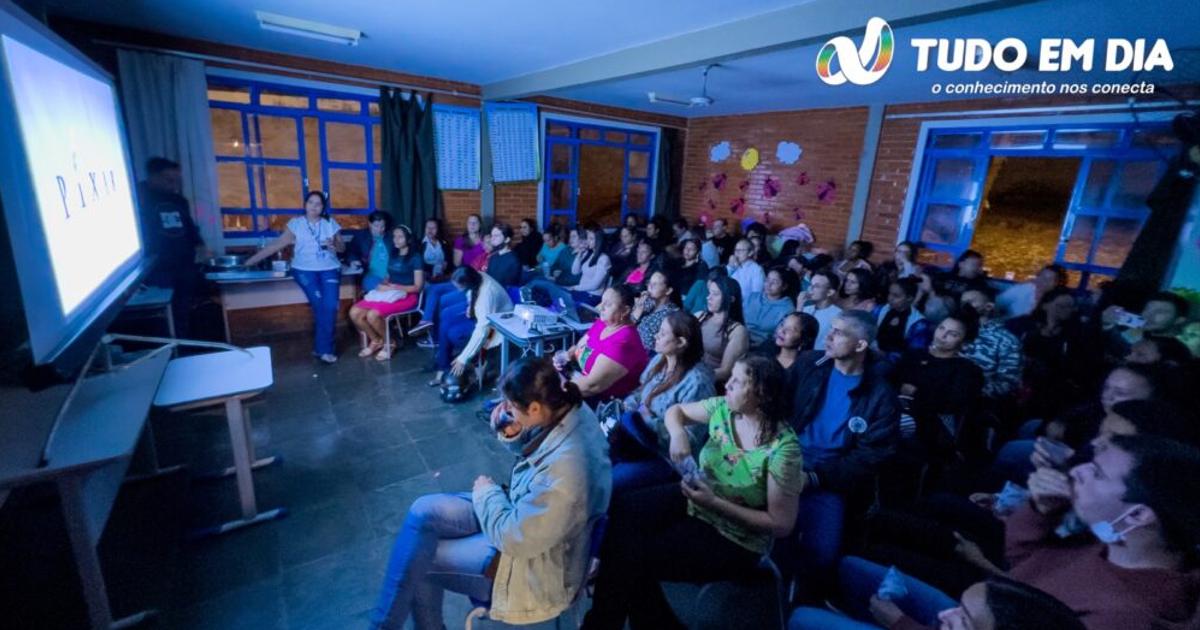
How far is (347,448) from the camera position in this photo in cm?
307

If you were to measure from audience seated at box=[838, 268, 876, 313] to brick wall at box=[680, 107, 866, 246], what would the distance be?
299 cm

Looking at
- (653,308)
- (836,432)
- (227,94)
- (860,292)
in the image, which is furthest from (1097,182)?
(227,94)

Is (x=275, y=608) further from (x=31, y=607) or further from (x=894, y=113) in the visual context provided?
(x=894, y=113)

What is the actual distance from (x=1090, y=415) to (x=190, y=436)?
5042 millimetres

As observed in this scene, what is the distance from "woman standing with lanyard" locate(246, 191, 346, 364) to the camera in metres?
4.46

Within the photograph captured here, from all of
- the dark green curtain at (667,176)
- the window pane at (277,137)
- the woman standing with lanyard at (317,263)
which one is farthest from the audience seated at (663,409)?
the window pane at (277,137)

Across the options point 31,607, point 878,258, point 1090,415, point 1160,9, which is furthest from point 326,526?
point 878,258

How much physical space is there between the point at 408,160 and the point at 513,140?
137cm

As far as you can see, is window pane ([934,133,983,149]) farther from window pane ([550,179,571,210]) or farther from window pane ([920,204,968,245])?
window pane ([550,179,571,210])

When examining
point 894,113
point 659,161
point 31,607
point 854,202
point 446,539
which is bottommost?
point 31,607

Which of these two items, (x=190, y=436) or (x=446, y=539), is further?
(x=190, y=436)

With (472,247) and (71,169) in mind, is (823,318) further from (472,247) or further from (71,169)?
(472,247)

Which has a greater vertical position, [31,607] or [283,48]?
[283,48]

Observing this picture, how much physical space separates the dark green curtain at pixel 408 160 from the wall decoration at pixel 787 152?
4566 millimetres
